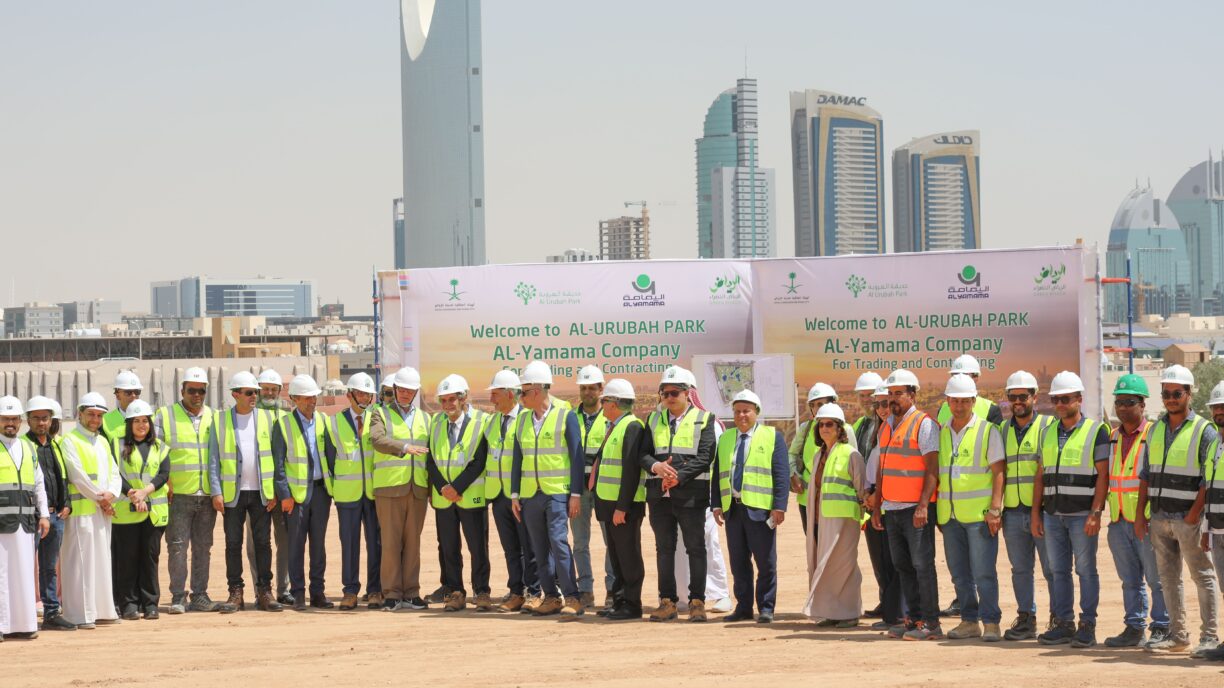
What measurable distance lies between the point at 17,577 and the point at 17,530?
322 mm

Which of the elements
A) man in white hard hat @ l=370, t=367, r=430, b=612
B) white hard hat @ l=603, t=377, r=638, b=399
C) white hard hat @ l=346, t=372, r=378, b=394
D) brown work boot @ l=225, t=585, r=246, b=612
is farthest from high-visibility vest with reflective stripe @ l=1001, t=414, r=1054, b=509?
brown work boot @ l=225, t=585, r=246, b=612

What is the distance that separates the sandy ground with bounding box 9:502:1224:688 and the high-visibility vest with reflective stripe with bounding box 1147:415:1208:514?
3.12 feet

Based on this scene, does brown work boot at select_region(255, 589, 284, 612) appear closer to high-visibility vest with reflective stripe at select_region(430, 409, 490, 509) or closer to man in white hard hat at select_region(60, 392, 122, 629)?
man in white hard hat at select_region(60, 392, 122, 629)

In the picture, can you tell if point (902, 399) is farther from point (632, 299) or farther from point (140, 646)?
point (632, 299)

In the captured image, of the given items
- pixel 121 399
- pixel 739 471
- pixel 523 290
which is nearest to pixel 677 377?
pixel 739 471

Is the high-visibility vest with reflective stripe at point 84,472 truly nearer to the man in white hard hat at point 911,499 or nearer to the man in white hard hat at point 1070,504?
the man in white hard hat at point 911,499

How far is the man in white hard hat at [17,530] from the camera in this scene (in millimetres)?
11008

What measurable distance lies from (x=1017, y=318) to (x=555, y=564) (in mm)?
9495

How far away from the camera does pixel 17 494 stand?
11.1 m

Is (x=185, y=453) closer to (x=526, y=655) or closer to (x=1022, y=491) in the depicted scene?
(x=526, y=655)

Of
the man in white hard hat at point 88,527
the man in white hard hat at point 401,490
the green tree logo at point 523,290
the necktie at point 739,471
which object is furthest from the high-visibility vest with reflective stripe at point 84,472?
the green tree logo at point 523,290

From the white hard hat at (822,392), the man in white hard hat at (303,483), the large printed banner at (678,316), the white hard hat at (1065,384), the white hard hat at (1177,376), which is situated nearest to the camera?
the white hard hat at (1177,376)

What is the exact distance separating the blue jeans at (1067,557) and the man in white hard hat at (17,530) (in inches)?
272

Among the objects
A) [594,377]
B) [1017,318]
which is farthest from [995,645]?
[1017,318]
